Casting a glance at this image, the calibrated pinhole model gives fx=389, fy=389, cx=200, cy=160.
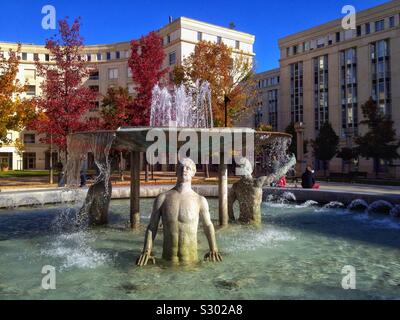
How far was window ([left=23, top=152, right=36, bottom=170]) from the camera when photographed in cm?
6278

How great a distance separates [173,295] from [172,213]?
1.39 m

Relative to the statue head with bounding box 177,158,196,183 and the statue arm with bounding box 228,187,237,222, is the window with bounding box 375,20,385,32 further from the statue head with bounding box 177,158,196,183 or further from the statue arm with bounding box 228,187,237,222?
the statue head with bounding box 177,158,196,183

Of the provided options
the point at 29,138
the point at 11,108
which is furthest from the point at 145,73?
the point at 29,138

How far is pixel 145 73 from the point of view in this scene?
26453 mm

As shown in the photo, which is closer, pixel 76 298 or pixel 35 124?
pixel 76 298

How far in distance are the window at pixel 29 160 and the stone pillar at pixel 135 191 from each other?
58411mm

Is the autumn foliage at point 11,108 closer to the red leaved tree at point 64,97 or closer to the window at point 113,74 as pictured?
the red leaved tree at point 64,97

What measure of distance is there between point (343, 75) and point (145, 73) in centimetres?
3181

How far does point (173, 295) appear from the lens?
16.2ft

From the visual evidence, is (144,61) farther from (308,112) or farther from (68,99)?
(308,112)

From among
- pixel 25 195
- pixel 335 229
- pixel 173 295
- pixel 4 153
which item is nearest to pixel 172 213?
pixel 173 295

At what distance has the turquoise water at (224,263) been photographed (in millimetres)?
5133

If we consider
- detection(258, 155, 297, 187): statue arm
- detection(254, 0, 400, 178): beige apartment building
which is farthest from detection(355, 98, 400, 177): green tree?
detection(258, 155, 297, 187): statue arm

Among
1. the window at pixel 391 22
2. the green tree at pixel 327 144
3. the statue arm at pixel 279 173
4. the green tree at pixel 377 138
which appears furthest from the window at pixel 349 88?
the statue arm at pixel 279 173
